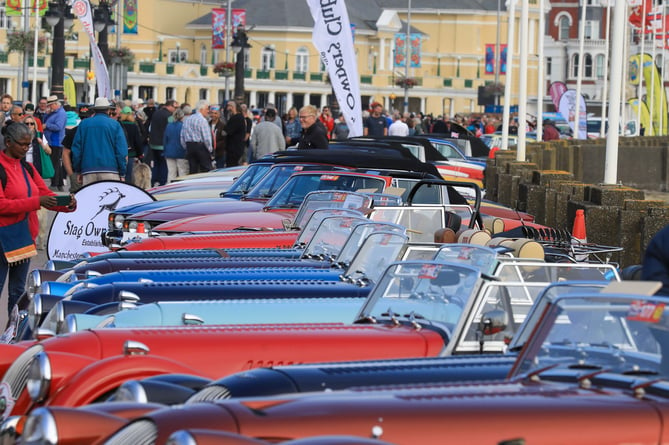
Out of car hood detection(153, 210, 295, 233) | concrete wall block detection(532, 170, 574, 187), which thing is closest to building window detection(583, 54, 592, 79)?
concrete wall block detection(532, 170, 574, 187)

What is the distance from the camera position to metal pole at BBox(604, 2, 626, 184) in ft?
60.2

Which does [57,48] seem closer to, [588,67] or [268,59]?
[268,59]

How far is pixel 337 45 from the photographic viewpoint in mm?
21938

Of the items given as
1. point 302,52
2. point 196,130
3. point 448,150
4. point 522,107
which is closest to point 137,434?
point 196,130

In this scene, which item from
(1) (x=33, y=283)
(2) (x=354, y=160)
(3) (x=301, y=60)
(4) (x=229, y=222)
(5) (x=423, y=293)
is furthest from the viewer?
(3) (x=301, y=60)

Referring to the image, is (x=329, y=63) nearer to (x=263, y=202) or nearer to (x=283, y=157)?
(x=283, y=157)

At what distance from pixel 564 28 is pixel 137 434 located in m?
143

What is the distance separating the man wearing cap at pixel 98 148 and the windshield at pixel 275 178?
2.17m

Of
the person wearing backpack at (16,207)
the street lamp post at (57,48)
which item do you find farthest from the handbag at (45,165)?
the street lamp post at (57,48)

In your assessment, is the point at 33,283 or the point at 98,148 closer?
the point at 33,283

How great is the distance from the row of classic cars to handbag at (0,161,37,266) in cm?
69

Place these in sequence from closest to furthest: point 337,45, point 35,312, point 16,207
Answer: point 35,312, point 16,207, point 337,45

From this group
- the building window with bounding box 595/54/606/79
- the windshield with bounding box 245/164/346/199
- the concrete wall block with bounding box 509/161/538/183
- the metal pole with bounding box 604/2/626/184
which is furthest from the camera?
the building window with bounding box 595/54/606/79

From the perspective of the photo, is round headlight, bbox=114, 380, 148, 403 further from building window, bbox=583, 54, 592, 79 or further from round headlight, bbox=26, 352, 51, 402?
building window, bbox=583, 54, 592, 79
